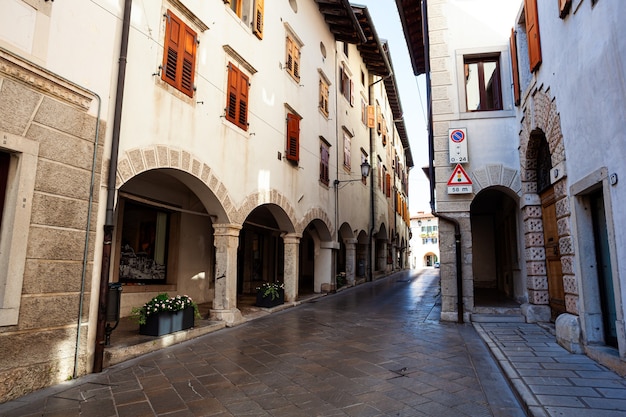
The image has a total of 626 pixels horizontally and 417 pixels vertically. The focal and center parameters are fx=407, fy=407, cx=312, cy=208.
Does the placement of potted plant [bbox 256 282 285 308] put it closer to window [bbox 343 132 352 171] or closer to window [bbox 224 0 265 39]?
window [bbox 224 0 265 39]

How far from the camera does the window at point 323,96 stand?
14.0 meters

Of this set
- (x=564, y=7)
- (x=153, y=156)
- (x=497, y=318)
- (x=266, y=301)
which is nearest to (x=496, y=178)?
(x=497, y=318)

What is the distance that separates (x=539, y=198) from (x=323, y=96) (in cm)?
839

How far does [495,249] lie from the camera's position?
14.0 meters

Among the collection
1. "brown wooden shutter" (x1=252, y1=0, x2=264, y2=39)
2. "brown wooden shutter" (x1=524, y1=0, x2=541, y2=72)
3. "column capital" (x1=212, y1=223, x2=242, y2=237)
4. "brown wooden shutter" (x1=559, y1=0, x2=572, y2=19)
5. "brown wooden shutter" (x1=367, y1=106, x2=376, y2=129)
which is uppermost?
"brown wooden shutter" (x1=367, y1=106, x2=376, y2=129)

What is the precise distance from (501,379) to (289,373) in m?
2.49

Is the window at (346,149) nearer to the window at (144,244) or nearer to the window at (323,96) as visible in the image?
the window at (323,96)

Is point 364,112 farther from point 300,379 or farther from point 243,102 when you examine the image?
point 300,379

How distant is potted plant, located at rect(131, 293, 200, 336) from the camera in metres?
6.55

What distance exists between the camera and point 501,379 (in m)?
4.71

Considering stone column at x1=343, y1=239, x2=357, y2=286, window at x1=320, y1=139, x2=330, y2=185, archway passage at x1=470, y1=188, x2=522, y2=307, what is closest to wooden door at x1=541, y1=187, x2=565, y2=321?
archway passage at x1=470, y1=188, x2=522, y2=307

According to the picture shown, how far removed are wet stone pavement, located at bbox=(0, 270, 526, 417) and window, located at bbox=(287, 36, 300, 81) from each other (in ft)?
23.9

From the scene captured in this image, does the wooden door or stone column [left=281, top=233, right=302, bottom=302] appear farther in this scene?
stone column [left=281, top=233, right=302, bottom=302]

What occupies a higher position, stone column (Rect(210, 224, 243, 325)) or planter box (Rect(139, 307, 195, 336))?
stone column (Rect(210, 224, 243, 325))
